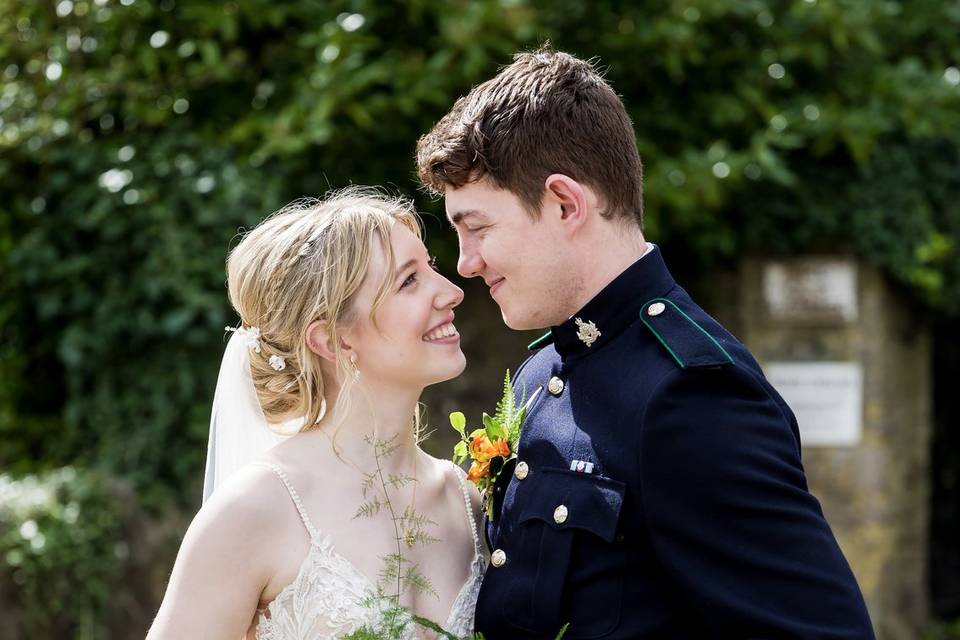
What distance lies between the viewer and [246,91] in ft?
17.8

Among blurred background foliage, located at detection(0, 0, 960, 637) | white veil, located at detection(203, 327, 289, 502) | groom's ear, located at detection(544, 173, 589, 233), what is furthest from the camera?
blurred background foliage, located at detection(0, 0, 960, 637)

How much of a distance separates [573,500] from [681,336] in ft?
1.20

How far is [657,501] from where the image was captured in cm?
196

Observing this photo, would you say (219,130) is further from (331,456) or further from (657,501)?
(657,501)

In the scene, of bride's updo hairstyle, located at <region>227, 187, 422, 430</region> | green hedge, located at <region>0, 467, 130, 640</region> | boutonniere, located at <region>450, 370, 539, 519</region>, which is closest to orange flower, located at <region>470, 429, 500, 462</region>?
boutonniere, located at <region>450, 370, 539, 519</region>

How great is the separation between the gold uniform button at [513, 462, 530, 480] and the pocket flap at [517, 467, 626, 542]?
0.02 meters

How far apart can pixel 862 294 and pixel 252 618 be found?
4486mm

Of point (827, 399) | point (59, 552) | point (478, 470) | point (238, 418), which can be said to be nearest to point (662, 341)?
point (478, 470)

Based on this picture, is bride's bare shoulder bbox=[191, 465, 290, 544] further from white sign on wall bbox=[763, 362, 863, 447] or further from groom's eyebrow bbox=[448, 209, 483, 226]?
white sign on wall bbox=[763, 362, 863, 447]

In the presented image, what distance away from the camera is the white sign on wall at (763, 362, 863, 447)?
590 centimetres

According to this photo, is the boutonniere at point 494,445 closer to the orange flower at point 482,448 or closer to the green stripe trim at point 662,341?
the orange flower at point 482,448

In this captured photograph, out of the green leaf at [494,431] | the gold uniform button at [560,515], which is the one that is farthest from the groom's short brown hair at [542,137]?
the gold uniform button at [560,515]

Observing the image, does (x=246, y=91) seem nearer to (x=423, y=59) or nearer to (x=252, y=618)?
(x=423, y=59)

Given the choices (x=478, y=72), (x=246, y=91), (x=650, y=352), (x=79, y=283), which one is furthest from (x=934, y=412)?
(x=650, y=352)
